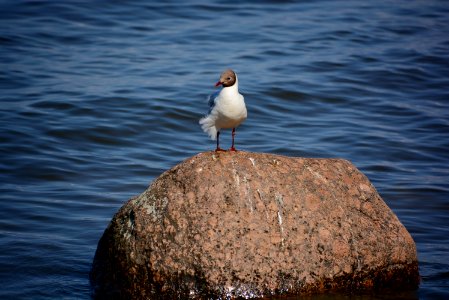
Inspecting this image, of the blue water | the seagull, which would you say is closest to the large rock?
the seagull

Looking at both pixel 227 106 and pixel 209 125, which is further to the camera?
pixel 209 125

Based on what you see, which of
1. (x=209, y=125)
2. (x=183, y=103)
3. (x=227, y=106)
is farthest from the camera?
(x=183, y=103)

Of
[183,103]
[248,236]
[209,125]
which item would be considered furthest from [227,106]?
[183,103]

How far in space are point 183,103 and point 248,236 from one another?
7.37m

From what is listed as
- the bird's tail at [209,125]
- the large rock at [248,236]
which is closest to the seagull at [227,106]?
the bird's tail at [209,125]

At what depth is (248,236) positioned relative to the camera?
19.4 ft

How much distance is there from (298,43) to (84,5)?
5.58 metres

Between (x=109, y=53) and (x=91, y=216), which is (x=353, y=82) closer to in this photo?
(x=109, y=53)

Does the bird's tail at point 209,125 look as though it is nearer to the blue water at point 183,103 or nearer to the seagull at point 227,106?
the seagull at point 227,106

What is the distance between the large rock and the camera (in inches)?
231

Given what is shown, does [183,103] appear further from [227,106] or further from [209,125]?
[227,106]

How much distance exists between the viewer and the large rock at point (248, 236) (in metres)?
5.86

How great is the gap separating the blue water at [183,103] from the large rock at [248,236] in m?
0.72

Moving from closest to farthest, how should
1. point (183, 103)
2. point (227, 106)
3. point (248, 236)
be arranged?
point (248, 236) → point (227, 106) → point (183, 103)
